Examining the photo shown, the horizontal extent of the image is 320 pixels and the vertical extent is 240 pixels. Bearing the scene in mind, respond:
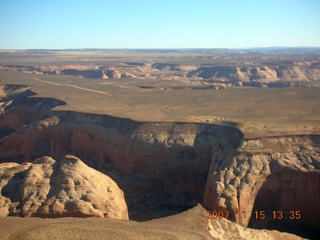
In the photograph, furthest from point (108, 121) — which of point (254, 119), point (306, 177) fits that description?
point (306, 177)

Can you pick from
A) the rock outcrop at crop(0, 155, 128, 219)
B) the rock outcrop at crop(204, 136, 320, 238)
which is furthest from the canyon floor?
the rock outcrop at crop(0, 155, 128, 219)

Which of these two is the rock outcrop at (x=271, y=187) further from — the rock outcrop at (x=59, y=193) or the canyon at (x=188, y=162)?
the rock outcrop at (x=59, y=193)

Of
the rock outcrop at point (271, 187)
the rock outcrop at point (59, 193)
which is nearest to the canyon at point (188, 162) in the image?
the rock outcrop at point (271, 187)

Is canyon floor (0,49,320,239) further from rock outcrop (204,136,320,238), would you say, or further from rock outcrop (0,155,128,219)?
rock outcrop (0,155,128,219)

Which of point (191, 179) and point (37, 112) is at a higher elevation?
point (37, 112)

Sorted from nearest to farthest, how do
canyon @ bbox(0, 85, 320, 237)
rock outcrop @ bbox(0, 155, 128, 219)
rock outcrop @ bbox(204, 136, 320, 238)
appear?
rock outcrop @ bbox(0, 155, 128, 219) < rock outcrop @ bbox(204, 136, 320, 238) < canyon @ bbox(0, 85, 320, 237)

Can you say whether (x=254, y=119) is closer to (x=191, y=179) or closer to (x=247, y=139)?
(x=247, y=139)

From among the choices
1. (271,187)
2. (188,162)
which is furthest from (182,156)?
(271,187)

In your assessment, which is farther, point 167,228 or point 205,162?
point 205,162
